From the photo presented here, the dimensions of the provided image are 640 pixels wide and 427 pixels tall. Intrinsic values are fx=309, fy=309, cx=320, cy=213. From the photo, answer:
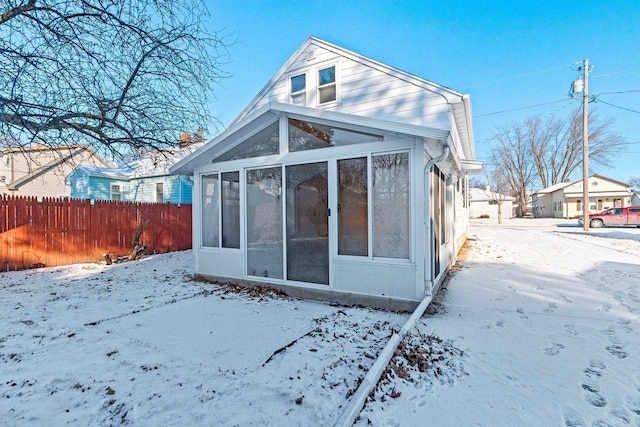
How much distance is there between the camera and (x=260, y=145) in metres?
5.32

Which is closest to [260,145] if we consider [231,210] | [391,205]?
[231,210]

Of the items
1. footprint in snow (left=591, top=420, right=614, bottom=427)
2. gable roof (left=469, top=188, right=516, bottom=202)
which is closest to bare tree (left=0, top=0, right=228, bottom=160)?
footprint in snow (left=591, top=420, right=614, bottom=427)

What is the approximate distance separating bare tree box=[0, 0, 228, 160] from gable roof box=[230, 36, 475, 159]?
3.13 metres

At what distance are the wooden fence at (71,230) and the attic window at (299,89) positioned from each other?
595 cm

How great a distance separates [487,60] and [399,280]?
13436 millimetres

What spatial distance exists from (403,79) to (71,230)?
9646mm

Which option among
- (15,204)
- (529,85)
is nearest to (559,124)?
(529,85)

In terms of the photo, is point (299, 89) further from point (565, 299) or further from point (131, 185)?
point (131, 185)

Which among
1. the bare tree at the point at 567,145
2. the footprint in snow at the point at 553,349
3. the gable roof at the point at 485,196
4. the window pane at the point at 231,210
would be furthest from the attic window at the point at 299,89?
the gable roof at the point at 485,196

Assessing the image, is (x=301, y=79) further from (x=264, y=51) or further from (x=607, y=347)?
(x=607, y=347)

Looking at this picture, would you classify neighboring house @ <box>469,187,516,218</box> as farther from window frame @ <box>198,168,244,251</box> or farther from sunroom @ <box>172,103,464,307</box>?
window frame @ <box>198,168,244,251</box>

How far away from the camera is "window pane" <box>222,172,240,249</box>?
18.4ft

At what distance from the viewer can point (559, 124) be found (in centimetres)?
3300

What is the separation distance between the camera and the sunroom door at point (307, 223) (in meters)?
4.68
